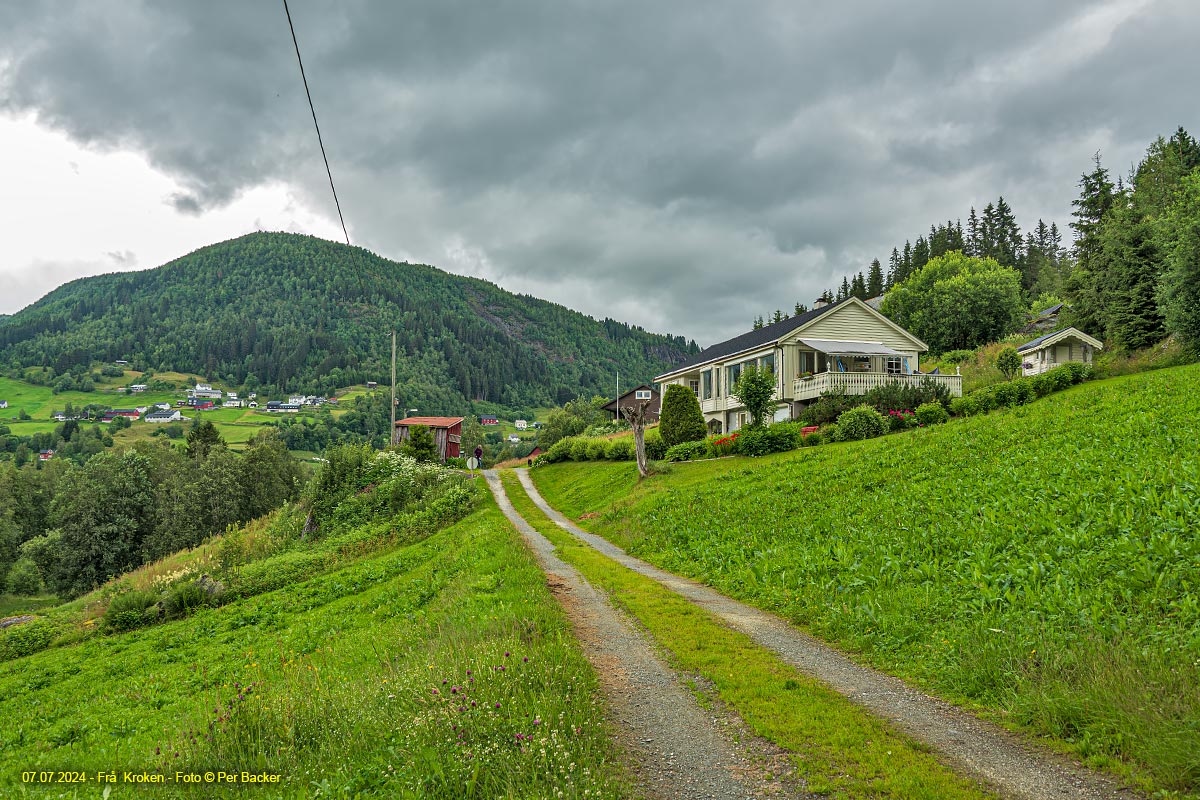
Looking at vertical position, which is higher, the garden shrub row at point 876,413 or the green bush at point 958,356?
the green bush at point 958,356

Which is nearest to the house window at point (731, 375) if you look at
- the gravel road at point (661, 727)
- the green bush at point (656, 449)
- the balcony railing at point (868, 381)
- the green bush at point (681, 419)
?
the green bush at point (681, 419)

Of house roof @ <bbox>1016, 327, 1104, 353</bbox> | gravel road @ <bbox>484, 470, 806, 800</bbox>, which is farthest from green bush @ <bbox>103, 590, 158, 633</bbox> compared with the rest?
house roof @ <bbox>1016, 327, 1104, 353</bbox>

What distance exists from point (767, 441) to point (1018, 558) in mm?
17254

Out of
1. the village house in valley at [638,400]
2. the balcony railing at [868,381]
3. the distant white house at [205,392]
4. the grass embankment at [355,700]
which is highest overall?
the distant white house at [205,392]

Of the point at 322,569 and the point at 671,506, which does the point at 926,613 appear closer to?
the point at 671,506

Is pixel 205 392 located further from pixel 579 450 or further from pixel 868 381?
pixel 868 381

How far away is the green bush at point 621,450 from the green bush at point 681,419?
151 inches

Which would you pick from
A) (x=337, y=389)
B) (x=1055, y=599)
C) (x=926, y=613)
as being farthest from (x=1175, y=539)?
(x=337, y=389)

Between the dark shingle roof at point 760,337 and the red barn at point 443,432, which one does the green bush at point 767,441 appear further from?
the red barn at point 443,432

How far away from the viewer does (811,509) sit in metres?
15.5

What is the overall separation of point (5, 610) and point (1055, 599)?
79.6 metres

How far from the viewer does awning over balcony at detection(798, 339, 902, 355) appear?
35.6m

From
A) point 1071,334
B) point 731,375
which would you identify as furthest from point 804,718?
point 1071,334

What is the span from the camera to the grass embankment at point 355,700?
16.4 feet
